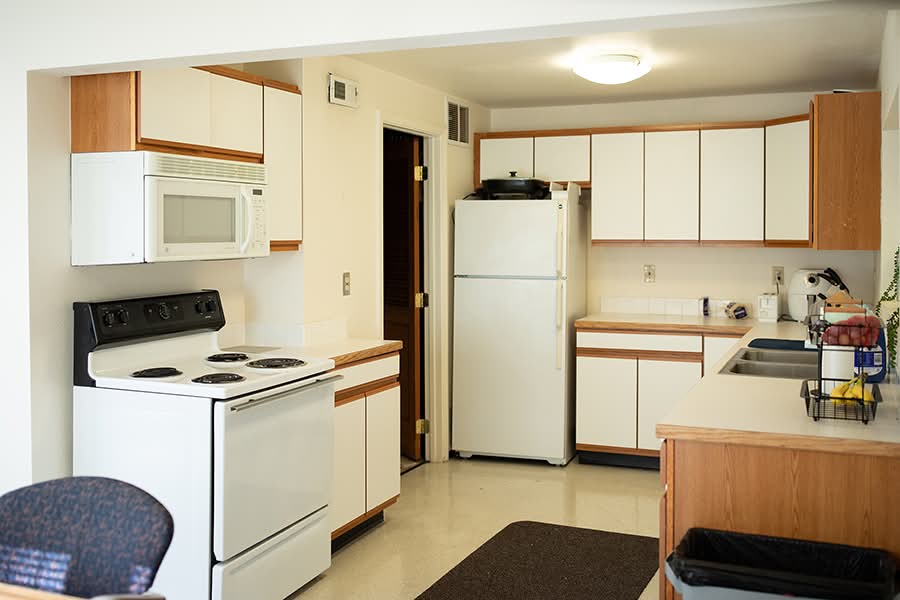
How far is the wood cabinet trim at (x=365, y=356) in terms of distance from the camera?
12.8ft

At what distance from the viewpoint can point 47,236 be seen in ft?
10.1

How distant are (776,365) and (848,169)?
1110 millimetres

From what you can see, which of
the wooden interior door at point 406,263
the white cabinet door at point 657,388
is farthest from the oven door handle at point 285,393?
the white cabinet door at point 657,388

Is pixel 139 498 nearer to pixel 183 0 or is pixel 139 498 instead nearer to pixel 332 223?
pixel 183 0

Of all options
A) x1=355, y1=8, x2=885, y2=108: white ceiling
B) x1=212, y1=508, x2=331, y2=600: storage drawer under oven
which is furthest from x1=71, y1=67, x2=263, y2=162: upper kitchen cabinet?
x1=212, y1=508, x2=331, y2=600: storage drawer under oven

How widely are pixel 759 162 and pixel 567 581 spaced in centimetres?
290

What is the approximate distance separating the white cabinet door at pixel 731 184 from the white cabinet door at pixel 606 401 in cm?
98

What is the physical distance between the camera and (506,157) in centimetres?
596

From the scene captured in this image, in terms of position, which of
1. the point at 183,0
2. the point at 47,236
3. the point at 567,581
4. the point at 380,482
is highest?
the point at 183,0

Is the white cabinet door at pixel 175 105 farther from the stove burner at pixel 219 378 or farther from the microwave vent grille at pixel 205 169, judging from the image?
the stove burner at pixel 219 378

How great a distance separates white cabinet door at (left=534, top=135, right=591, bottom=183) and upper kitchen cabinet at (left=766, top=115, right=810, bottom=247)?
1.09 meters

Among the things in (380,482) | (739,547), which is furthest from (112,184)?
(739,547)

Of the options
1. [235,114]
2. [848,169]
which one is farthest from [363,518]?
[848,169]

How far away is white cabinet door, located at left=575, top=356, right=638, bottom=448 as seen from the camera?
5473 mm
